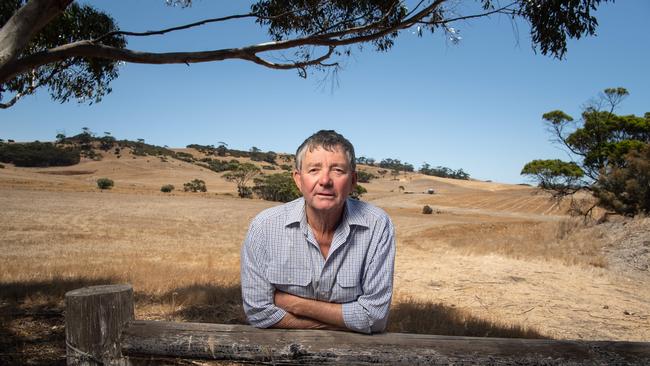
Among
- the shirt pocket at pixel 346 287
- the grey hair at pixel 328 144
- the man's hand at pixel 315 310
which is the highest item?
the grey hair at pixel 328 144

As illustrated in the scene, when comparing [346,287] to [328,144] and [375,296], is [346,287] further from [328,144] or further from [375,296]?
[328,144]

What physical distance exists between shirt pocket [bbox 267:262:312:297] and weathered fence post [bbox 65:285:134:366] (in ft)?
2.66

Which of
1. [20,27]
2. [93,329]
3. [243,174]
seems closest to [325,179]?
[93,329]

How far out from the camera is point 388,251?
2.32 meters

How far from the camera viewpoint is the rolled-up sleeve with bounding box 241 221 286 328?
2.21 meters

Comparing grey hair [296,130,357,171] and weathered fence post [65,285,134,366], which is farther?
grey hair [296,130,357,171]

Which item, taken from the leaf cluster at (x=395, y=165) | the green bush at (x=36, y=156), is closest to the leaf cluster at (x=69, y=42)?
the green bush at (x=36, y=156)

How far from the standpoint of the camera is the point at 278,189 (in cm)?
5234

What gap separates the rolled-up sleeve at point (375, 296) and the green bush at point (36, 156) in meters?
88.8

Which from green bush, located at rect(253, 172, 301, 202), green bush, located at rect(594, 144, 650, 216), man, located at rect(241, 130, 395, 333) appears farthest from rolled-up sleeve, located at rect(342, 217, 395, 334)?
green bush, located at rect(253, 172, 301, 202)

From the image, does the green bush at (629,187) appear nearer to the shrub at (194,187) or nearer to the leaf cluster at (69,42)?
the leaf cluster at (69,42)

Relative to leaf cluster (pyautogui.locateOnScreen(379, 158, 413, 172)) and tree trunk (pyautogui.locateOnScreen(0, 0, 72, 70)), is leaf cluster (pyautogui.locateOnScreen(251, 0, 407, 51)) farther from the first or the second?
leaf cluster (pyautogui.locateOnScreen(379, 158, 413, 172))

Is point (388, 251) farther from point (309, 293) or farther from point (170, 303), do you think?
point (170, 303)

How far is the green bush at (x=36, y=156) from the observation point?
7419 centimetres
